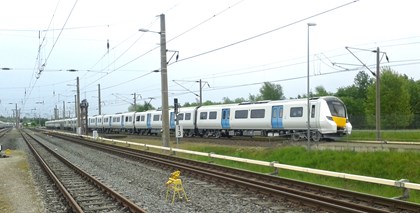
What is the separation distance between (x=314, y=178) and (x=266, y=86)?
3661 inches

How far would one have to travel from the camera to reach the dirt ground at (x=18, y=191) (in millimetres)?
11607

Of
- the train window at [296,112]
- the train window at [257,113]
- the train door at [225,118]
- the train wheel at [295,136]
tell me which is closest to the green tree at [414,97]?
the train door at [225,118]

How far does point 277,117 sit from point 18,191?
20.0 meters

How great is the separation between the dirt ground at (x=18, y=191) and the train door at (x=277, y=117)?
16566 mm

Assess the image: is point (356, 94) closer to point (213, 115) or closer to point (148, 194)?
point (213, 115)

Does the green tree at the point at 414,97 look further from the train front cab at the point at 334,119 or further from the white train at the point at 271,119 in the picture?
the train front cab at the point at 334,119

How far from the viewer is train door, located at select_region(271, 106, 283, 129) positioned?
3075 cm

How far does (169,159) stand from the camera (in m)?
23.0

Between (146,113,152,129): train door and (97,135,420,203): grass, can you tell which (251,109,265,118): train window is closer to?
(97,135,420,203): grass

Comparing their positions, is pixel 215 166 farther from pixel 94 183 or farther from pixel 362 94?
pixel 362 94

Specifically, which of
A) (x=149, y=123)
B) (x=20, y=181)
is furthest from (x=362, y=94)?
(x=20, y=181)

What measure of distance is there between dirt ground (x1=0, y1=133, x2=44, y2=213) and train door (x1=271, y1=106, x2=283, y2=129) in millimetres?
16566

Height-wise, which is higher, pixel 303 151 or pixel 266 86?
pixel 266 86

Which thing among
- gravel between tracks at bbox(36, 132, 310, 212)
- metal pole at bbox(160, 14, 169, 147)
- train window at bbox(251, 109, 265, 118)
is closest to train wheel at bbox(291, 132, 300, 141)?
train window at bbox(251, 109, 265, 118)
